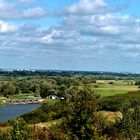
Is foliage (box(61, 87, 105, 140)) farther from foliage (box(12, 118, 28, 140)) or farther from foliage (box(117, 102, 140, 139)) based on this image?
foliage (box(117, 102, 140, 139))

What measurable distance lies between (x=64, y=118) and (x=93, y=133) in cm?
264

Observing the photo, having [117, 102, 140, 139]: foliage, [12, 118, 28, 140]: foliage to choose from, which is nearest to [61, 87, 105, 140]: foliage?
[12, 118, 28, 140]: foliage

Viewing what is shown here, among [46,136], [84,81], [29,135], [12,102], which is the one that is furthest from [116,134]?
[12,102]

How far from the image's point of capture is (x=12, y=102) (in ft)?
588

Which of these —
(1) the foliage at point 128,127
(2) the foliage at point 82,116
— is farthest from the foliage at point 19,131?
(2) the foliage at point 82,116

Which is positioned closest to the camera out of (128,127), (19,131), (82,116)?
(82,116)

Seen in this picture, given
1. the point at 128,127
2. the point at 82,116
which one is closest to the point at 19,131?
the point at 128,127

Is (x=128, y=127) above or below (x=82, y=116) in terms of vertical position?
below

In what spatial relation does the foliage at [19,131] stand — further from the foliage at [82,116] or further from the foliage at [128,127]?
the foliage at [82,116]

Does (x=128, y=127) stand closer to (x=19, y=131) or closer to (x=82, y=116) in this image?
(x=19, y=131)

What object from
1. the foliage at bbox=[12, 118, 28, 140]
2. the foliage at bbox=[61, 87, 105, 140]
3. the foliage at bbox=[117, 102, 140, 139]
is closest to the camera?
the foliage at bbox=[61, 87, 105, 140]

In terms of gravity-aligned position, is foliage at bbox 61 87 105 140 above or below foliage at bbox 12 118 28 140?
above

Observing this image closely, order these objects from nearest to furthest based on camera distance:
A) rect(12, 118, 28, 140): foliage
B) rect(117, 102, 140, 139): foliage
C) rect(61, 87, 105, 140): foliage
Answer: rect(61, 87, 105, 140): foliage
rect(12, 118, 28, 140): foliage
rect(117, 102, 140, 139): foliage

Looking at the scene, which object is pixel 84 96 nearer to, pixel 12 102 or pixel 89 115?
pixel 89 115
